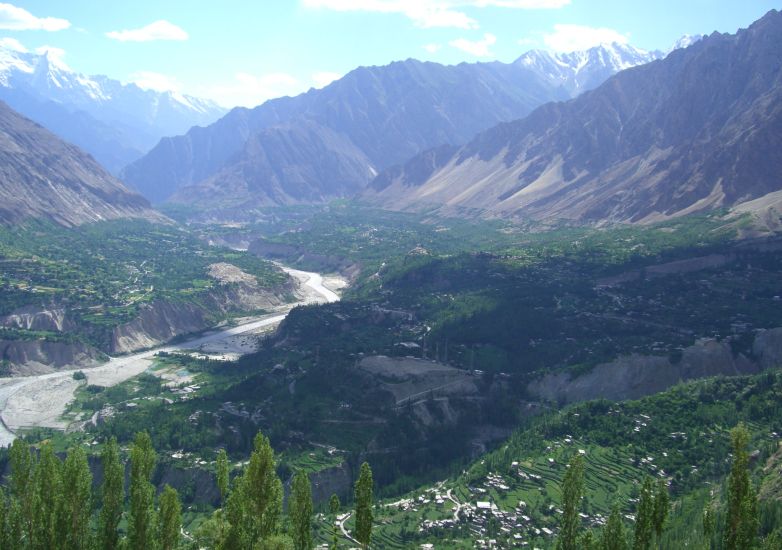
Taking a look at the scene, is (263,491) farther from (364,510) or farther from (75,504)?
(75,504)

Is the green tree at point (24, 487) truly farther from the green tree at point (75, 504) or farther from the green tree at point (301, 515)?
the green tree at point (301, 515)

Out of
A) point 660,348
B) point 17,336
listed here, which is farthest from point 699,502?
point 17,336

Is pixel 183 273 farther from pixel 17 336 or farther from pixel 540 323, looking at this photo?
pixel 540 323

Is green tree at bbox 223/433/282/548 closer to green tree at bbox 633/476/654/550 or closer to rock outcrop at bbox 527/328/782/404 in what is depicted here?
green tree at bbox 633/476/654/550

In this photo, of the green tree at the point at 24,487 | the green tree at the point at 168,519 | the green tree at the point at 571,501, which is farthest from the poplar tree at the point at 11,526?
the green tree at the point at 571,501

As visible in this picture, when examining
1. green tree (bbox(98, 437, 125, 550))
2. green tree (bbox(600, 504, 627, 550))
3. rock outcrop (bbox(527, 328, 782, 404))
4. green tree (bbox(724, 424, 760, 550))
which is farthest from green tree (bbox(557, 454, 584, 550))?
rock outcrop (bbox(527, 328, 782, 404))

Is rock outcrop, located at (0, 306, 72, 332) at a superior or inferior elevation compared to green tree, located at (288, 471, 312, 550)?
superior
